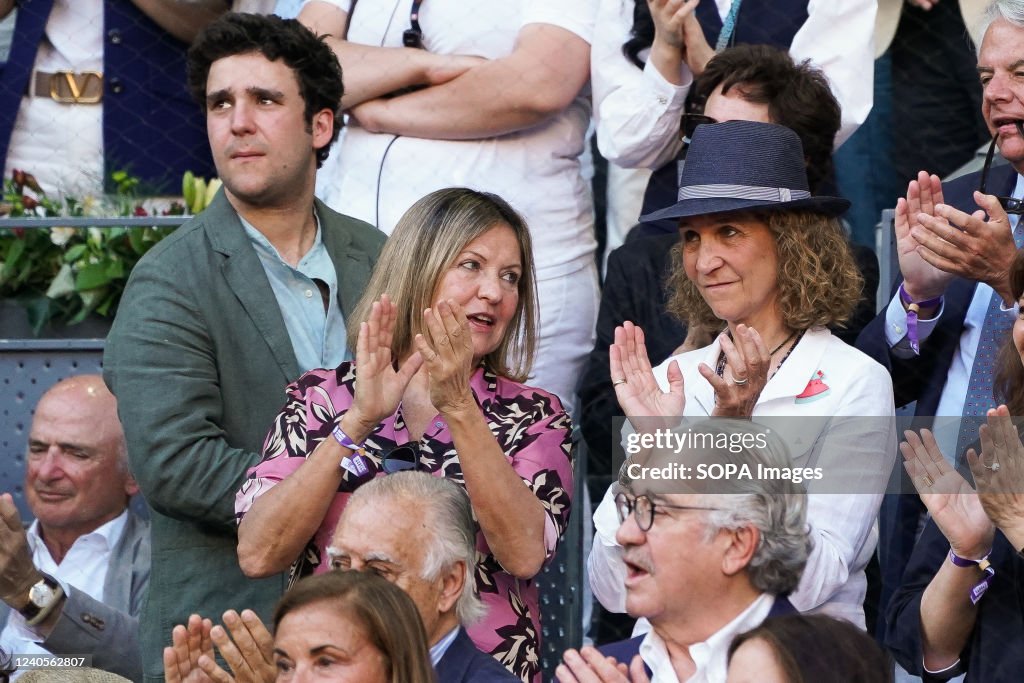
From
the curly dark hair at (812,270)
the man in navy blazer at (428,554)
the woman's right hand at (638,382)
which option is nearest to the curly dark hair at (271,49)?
the curly dark hair at (812,270)

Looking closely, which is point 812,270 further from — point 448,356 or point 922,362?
point 448,356

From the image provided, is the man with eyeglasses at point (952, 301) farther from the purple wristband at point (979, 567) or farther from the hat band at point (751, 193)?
the purple wristband at point (979, 567)

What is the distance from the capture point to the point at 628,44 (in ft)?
13.8

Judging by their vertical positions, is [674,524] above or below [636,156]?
below

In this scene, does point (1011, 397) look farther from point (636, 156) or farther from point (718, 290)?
point (636, 156)

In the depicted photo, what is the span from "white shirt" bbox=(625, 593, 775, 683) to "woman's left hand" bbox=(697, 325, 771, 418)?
0.40 metres

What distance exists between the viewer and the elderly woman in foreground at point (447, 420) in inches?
117

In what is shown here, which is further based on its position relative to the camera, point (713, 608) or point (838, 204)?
point (838, 204)

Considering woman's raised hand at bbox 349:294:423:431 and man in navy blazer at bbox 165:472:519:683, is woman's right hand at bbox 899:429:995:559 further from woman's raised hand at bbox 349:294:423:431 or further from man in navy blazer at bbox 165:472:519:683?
woman's raised hand at bbox 349:294:423:431

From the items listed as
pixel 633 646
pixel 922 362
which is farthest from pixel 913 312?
pixel 633 646

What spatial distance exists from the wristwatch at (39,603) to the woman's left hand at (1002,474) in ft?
6.83

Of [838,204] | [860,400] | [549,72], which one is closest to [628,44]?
[549,72]

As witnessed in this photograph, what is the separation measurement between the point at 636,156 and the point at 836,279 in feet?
3.01

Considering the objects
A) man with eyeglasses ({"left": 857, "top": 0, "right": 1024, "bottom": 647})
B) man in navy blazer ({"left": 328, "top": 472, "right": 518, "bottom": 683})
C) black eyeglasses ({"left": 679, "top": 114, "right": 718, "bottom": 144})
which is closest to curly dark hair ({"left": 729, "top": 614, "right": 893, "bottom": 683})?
man in navy blazer ({"left": 328, "top": 472, "right": 518, "bottom": 683})
